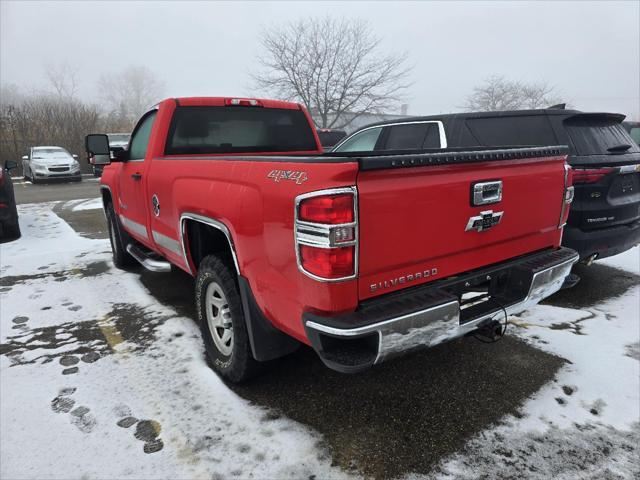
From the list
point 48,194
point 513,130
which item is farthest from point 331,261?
Answer: point 48,194

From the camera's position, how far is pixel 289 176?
1.97 m

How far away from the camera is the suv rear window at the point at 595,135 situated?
4.02m

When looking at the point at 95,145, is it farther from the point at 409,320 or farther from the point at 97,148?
the point at 409,320

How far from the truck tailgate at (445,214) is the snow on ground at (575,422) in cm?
93

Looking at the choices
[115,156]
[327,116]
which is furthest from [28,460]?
[327,116]

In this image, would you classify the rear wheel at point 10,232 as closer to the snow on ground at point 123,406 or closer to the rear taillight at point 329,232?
the snow on ground at point 123,406

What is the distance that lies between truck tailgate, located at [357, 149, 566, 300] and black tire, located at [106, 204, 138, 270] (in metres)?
4.13

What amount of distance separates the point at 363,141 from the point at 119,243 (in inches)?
135

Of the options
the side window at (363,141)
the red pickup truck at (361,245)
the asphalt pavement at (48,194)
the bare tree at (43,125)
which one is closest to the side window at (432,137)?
the side window at (363,141)

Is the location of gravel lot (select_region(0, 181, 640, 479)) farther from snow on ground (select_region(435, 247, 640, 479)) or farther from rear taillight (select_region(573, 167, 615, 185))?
rear taillight (select_region(573, 167, 615, 185))

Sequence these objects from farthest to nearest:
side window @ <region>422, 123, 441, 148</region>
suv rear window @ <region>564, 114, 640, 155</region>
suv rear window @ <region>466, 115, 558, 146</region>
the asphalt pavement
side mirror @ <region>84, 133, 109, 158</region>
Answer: the asphalt pavement
side window @ <region>422, 123, 441, 148</region>
side mirror @ <region>84, 133, 109, 158</region>
suv rear window @ <region>466, 115, 558, 146</region>
suv rear window @ <region>564, 114, 640, 155</region>

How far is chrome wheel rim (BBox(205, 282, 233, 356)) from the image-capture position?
2.79 metres

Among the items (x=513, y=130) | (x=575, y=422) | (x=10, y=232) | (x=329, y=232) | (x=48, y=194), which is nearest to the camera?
(x=329, y=232)

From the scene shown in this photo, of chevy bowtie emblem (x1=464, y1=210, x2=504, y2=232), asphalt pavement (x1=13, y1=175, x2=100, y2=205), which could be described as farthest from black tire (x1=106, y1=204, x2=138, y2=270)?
asphalt pavement (x1=13, y1=175, x2=100, y2=205)
